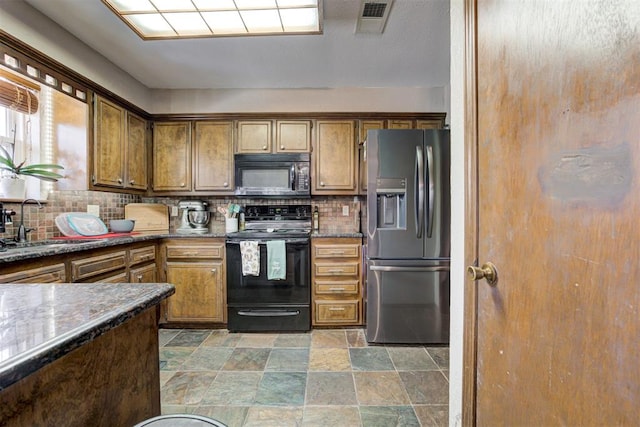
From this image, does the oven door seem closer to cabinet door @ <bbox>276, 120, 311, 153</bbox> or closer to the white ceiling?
cabinet door @ <bbox>276, 120, 311, 153</bbox>

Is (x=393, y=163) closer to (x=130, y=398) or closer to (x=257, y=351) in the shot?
(x=257, y=351)

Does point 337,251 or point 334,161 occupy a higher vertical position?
point 334,161

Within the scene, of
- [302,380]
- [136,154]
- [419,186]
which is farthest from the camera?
[136,154]

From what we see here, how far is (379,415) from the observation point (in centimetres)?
159

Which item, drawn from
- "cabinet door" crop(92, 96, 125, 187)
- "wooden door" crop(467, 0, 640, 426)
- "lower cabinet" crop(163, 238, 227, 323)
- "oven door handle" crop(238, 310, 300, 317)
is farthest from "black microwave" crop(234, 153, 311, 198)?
"wooden door" crop(467, 0, 640, 426)

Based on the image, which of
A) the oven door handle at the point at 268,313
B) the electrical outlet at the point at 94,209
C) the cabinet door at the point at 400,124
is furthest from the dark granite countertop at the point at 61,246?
the cabinet door at the point at 400,124

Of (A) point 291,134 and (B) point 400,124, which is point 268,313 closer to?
(A) point 291,134

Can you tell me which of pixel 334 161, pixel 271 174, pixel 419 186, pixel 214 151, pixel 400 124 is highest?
pixel 400 124

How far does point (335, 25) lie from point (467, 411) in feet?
7.69

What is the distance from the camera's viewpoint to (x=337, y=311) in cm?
272

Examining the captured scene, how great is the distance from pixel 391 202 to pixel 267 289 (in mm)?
1420

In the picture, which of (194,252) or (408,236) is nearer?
(408,236)

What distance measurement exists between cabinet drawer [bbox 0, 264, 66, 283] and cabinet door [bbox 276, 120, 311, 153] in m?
2.03

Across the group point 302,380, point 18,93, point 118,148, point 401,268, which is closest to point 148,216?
point 118,148
